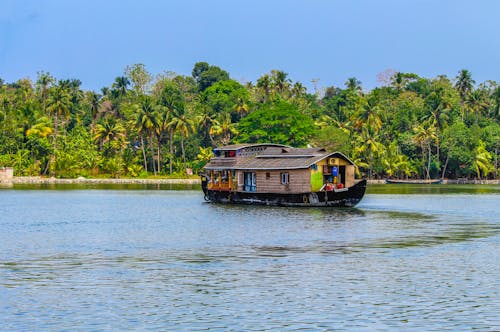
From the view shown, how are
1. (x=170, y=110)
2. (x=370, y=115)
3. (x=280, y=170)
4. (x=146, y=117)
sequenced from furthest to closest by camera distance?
(x=370, y=115) → (x=170, y=110) → (x=146, y=117) → (x=280, y=170)

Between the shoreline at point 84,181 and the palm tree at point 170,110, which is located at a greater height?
the palm tree at point 170,110

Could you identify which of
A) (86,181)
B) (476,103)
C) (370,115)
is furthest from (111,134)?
(476,103)

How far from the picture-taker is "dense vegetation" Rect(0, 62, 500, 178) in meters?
118

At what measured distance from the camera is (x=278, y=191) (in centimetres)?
6053

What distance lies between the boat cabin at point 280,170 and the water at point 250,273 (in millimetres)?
7174

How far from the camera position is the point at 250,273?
27.3 meters

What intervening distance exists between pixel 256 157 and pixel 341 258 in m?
33.7

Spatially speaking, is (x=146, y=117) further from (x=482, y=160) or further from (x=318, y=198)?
(x=318, y=198)

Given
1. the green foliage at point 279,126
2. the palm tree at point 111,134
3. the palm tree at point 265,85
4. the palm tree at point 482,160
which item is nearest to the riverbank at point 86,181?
the palm tree at point 111,134

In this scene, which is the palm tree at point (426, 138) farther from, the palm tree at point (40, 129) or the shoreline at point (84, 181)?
the palm tree at point (40, 129)

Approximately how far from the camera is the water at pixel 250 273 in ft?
66.2

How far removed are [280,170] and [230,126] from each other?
2641 inches

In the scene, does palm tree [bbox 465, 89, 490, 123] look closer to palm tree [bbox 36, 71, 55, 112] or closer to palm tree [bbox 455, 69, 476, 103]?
palm tree [bbox 455, 69, 476, 103]

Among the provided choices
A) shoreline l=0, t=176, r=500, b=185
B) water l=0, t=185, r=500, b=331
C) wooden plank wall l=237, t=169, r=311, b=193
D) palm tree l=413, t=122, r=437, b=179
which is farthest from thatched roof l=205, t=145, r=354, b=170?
palm tree l=413, t=122, r=437, b=179
